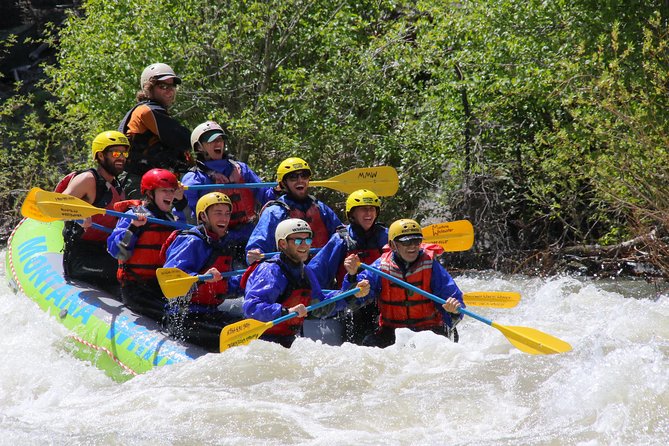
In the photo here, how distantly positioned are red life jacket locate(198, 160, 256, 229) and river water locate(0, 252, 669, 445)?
1.51 metres

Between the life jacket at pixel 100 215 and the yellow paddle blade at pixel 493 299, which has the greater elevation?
the life jacket at pixel 100 215

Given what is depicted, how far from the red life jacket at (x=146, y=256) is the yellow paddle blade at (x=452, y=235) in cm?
185

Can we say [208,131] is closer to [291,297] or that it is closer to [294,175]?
[294,175]

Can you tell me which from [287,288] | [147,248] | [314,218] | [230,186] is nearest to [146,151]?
[230,186]

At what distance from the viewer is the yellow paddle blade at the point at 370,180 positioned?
7840 millimetres

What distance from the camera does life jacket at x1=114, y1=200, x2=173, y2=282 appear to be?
6.65 metres

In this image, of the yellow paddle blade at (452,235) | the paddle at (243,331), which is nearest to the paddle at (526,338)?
the paddle at (243,331)

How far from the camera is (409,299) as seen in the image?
6.15 m

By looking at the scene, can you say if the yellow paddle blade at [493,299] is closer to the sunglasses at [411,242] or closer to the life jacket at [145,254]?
the sunglasses at [411,242]

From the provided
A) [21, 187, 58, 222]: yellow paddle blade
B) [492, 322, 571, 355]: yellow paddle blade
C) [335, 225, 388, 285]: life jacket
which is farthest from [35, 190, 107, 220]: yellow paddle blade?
[492, 322, 571, 355]: yellow paddle blade

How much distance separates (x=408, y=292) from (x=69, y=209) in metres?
2.41

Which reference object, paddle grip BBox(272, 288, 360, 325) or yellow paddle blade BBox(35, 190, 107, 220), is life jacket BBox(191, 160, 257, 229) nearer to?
yellow paddle blade BBox(35, 190, 107, 220)

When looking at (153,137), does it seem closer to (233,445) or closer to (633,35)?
(233,445)

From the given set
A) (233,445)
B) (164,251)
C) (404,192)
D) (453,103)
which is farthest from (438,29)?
(233,445)
